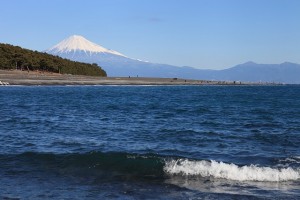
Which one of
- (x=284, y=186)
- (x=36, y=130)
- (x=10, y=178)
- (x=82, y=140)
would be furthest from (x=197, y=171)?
(x=36, y=130)

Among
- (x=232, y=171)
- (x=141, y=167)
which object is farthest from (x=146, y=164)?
(x=232, y=171)

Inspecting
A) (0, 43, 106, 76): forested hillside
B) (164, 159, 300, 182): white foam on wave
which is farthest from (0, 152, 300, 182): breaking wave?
(0, 43, 106, 76): forested hillside

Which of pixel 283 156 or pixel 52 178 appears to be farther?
pixel 283 156

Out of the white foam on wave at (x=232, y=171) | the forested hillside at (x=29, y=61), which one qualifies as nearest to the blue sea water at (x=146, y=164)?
the white foam on wave at (x=232, y=171)

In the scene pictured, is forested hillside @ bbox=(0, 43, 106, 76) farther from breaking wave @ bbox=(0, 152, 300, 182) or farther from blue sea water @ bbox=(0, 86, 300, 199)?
Answer: breaking wave @ bbox=(0, 152, 300, 182)

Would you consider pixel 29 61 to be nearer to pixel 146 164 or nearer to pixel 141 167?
pixel 146 164

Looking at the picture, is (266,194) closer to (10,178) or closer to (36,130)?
(10,178)

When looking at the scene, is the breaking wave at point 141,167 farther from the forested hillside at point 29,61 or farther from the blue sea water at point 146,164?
the forested hillside at point 29,61

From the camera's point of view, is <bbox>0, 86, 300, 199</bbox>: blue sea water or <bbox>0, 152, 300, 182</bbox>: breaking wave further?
<bbox>0, 152, 300, 182</bbox>: breaking wave

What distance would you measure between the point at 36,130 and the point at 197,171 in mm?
13387

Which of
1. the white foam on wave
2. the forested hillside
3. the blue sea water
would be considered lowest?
the blue sea water

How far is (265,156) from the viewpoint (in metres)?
18.2

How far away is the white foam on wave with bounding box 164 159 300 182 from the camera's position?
552 inches

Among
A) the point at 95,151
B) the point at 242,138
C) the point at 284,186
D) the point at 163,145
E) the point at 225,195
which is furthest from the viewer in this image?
the point at 242,138
